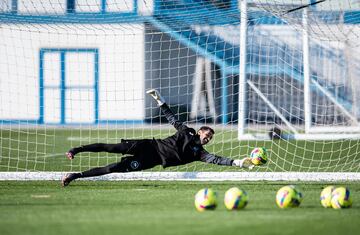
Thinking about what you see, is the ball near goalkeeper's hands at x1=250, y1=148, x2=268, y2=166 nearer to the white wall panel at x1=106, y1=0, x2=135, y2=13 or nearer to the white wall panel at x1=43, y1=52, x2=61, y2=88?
the white wall panel at x1=106, y1=0, x2=135, y2=13

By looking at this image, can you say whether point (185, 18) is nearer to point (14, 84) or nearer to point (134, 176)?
point (134, 176)

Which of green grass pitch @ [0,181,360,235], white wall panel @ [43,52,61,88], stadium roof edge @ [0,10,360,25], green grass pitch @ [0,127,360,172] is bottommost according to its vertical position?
green grass pitch @ [0,127,360,172]

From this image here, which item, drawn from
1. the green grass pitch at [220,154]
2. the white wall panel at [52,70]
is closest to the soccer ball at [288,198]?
the green grass pitch at [220,154]

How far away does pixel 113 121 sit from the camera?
28.1 meters

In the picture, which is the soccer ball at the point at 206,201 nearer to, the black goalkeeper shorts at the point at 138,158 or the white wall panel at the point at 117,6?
the black goalkeeper shorts at the point at 138,158

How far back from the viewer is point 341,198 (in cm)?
942

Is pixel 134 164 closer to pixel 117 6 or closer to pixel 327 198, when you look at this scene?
pixel 327 198

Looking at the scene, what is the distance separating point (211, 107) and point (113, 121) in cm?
393

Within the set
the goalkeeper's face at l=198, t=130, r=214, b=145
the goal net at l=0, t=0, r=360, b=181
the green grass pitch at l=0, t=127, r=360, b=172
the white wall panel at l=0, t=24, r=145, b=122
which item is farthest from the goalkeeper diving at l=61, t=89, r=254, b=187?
the white wall panel at l=0, t=24, r=145, b=122

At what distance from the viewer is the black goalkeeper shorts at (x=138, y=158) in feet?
38.5

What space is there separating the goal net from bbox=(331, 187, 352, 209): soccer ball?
371 centimetres

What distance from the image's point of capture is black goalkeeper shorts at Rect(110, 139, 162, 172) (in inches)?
462

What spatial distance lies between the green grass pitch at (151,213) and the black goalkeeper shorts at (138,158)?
0.36 m

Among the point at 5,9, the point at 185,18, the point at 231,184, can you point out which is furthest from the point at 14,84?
the point at 231,184
